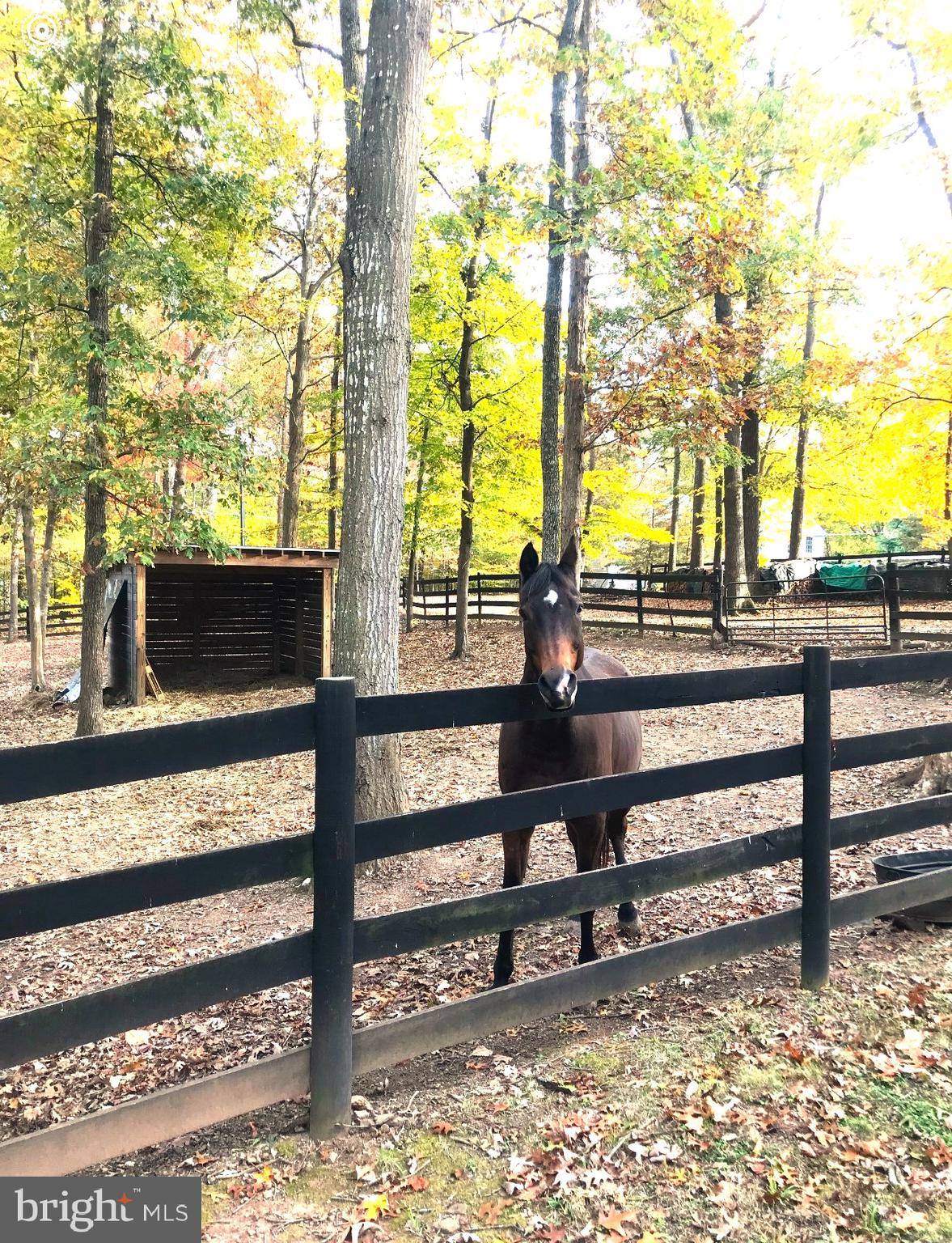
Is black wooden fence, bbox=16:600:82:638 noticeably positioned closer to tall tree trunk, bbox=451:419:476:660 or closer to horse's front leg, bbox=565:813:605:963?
tall tree trunk, bbox=451:419:476:660

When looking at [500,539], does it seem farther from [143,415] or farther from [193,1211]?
[193,1211]

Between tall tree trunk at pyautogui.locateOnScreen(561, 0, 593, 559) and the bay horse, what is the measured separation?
7.96m

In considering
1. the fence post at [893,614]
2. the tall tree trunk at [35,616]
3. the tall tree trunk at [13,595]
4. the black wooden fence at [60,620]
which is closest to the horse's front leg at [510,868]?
the fence post at [893,614]

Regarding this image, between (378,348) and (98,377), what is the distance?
6751mm

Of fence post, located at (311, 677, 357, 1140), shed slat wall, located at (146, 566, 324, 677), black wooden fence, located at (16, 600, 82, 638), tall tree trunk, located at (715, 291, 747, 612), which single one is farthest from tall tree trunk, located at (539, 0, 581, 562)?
black wooden fence, located at (16, 600, 82, 638)

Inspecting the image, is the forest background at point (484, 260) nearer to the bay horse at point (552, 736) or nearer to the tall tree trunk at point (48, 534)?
the tall tree trunk at point (48, 534)

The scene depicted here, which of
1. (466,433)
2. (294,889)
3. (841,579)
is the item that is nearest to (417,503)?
(466,433)

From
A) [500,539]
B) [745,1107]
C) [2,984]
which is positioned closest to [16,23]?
[2,984]

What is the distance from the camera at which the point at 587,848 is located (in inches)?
146

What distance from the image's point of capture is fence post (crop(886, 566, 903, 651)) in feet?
41.9

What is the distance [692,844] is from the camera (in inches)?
230

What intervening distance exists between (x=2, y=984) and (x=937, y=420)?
17.3 m

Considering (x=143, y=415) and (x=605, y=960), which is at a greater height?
(x=143, y=415)

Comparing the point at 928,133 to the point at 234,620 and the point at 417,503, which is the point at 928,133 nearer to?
the point at 417,503
